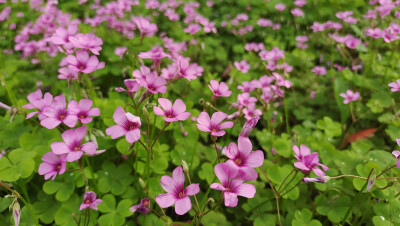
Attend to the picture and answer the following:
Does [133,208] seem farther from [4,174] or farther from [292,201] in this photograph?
[292,201]

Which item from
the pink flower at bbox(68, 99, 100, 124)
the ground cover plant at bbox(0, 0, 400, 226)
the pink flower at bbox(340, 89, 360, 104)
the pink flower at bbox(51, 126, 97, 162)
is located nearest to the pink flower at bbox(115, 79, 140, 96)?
the ground cover plant at bbox(0, 0, 400, 226)

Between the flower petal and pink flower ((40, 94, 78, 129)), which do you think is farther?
pink flower ((40, 94, 78, 129))

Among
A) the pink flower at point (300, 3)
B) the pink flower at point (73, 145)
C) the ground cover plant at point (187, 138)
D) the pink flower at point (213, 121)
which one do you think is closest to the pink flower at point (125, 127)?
the ground cover plant at point (187, 138)

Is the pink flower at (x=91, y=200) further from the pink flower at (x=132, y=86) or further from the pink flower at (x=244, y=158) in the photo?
the pink flower at (x=244, y=158)

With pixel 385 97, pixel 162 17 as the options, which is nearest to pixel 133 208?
pixel 385 97

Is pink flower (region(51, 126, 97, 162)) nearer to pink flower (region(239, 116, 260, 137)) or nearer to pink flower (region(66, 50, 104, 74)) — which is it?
pink flower (region(66, 50, 104, 74))

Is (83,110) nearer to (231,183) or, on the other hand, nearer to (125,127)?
(125,127)

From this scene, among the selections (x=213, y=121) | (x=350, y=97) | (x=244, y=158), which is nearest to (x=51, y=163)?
(x=213, y=121)
